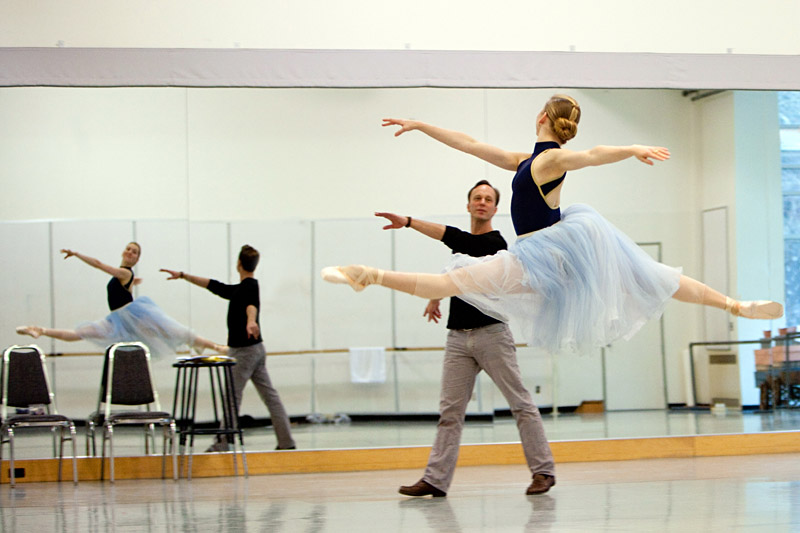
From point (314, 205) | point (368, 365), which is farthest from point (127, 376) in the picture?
point (368, 365)

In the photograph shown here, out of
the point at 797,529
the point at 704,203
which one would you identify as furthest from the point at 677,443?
the point at 797,529

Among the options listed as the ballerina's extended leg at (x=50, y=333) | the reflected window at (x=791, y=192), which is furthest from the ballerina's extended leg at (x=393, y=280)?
the reflected window at (x=791, y=192)

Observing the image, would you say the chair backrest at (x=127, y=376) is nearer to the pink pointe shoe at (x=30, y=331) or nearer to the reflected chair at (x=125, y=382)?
the reflected chair at (x=125, y=382)

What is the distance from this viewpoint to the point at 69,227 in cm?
678

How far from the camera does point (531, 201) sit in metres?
4.20

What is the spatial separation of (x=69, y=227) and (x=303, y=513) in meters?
3.52

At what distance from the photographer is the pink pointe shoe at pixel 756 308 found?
165 inches

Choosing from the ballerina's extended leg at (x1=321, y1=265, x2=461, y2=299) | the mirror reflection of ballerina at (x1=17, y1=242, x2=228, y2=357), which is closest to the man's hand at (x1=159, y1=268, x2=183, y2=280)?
the mirror reflection of ballerina at (x1=17, y1=242, x2=228, y2=357)

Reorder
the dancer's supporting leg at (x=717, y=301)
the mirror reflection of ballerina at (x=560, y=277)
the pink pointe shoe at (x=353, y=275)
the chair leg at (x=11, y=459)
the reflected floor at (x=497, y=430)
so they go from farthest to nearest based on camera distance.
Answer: the reflected floor at (x=497, y=430) < the chair leg at (x=11, y=459) < the dancer's supporting leg at (x=717, y=301) < the mirror reflection of ballerina at (x=560, y=277) < the pink pointe shoe at (x=353, y=275)

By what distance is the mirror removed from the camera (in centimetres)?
673

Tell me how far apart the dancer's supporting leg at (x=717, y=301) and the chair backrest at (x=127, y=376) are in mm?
3691

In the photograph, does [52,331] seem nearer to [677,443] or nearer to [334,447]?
[334,447]

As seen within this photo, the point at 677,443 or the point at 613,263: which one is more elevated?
the point at 613,263

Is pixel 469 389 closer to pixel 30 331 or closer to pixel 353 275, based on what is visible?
pixel 353 275
